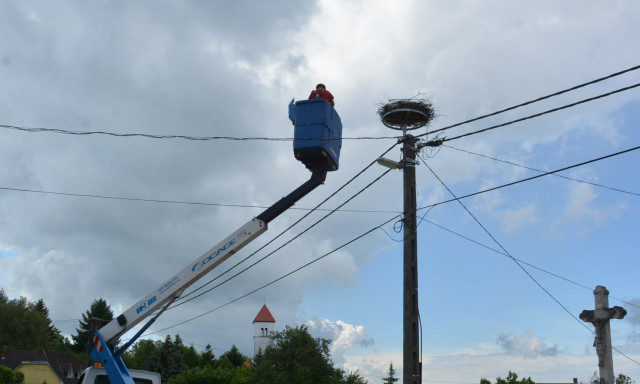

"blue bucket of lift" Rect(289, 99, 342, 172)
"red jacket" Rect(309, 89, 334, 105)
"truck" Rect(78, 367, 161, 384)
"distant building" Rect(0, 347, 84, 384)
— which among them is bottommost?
"distant building" Rect(0, 347, 84, 384)

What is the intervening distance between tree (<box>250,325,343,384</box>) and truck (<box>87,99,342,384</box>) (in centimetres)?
4113

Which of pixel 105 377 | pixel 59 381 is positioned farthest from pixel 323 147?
pixel 59 381

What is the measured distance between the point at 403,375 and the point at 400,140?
5428mm

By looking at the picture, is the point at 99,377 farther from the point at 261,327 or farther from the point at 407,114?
the point at 261,327

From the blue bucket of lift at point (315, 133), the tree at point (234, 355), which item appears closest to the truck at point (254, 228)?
the blue bucket of lift at point (315, 133)

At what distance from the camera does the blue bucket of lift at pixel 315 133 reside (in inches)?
442

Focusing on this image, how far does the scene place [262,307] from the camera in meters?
106

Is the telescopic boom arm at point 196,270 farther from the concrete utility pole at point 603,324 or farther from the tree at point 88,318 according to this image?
the tree at point 88,318

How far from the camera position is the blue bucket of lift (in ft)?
36.9

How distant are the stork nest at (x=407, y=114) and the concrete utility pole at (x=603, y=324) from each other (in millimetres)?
6646

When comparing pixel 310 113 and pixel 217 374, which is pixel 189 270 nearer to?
pixel 310 113

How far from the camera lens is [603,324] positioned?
10.9 meters

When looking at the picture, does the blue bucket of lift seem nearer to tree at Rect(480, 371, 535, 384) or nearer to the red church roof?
tree at Rect(480, 371, 535, 384)

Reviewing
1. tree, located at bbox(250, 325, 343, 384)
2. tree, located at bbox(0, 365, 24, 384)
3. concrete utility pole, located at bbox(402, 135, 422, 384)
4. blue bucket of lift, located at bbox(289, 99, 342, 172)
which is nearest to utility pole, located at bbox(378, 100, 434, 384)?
concrete utility pole, located at bbox(402, 135, 422, 384)
